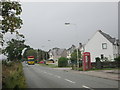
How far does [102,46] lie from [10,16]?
45.3 metres

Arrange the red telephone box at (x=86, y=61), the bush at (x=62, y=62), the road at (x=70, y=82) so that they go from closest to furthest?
the road at (x=70, y=82)
the red telephone box at (x=86, y=61)
the bush at (x=62, y=62)

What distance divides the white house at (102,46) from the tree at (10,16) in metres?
44.1

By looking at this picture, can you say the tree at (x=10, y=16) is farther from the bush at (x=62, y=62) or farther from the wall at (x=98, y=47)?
the wall at (x=98, y=47)

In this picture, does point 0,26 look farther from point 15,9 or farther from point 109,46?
point 109,46

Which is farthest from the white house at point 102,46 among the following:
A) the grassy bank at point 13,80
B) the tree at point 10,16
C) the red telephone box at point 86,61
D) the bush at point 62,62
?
the tree at point 10,16

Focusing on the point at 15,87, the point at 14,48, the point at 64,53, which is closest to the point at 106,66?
the point at 14,48

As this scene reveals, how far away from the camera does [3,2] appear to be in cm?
1052

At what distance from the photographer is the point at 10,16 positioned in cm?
1103

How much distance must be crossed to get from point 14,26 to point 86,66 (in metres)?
22.9

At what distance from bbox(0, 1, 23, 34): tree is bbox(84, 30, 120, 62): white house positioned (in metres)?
44.1

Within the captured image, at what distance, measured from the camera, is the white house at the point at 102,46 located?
52938 millimetres

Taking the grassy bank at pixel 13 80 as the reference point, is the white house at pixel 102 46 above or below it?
above

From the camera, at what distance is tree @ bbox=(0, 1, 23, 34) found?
416 inches

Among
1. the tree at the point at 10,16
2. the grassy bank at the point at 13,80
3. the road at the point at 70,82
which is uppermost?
the tree at the point at 10,16
